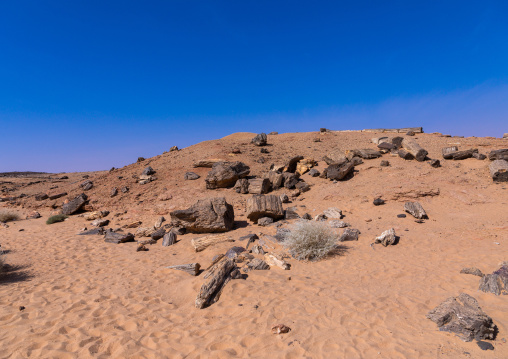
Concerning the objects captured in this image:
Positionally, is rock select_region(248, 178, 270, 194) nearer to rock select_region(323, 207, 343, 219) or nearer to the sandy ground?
the sandy ground

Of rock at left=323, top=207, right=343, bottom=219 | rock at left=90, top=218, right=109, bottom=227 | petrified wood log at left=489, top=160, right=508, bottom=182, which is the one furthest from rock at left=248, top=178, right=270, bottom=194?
petrified wood log at left=489, top=160, right=508, bottom=182

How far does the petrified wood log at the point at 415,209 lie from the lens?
1012cm

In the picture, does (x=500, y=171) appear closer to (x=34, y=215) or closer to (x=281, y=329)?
(x=281, y=329)

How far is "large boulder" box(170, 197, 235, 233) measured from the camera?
32.8ft

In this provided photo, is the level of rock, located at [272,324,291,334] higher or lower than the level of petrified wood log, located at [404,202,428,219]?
lower

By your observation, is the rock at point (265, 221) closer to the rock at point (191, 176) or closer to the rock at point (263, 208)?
the rock at point (263, 208)

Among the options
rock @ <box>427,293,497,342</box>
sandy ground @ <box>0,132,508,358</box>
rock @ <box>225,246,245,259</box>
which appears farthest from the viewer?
rock @ <box>225,246,245,259</box>

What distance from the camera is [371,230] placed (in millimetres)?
9414

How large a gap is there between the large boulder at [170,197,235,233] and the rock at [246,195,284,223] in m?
1.07

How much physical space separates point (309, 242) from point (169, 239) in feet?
16.8

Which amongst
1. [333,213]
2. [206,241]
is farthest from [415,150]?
[206,241]

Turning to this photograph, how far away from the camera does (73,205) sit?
14.6 meters

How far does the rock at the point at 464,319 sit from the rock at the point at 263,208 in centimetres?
670

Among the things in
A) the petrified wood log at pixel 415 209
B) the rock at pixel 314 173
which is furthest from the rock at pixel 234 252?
the rock at pixel 314 173
